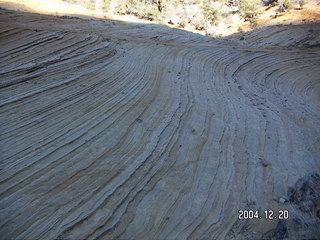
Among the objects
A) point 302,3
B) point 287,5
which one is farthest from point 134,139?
point 302,3

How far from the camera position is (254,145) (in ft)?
13.3


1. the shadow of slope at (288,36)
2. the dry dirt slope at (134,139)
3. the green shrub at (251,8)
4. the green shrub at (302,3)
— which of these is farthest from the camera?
the green shrub at (251,8)

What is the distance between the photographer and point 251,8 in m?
16.2

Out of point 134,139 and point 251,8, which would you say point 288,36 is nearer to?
point 251,8

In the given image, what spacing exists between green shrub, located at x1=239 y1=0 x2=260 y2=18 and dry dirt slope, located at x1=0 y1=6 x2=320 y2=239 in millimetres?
10680

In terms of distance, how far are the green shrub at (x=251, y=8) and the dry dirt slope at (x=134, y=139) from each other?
1068 cm

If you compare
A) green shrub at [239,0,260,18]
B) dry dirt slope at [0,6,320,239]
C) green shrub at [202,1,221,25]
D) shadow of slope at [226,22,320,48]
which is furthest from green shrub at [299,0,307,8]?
dry dirt slope at [0,6,320,239]

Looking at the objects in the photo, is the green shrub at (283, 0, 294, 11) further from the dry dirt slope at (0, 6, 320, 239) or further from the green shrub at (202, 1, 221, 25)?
the dry dirt slope at (0, 6, 320, 239)

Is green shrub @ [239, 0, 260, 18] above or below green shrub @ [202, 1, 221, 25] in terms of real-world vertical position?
above

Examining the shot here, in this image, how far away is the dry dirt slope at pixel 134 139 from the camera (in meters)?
2.73

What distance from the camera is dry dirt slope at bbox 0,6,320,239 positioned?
107 inches

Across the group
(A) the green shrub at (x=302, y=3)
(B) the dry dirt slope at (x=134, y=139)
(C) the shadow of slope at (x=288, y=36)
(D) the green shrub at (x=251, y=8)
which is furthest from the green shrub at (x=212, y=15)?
(B) the dry dirt slope at (x=134, y=139)

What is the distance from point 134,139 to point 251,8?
49.3 feet

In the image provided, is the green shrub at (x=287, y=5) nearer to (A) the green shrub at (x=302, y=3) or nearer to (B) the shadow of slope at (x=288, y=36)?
(A) the green shrub at (x=302, y=3)
